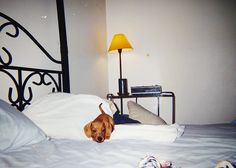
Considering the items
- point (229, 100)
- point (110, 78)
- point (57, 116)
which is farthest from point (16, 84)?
point (229, 100)

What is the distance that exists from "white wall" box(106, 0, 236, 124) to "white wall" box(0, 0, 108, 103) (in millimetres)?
302

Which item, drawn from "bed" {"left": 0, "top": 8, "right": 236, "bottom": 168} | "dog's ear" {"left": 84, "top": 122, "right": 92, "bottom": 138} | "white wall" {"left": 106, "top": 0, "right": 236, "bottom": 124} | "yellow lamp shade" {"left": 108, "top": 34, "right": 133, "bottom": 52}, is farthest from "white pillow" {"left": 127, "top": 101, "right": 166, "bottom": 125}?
"white wall" {"left": 106, "top": 0, "right": 236, "bottom": 124}

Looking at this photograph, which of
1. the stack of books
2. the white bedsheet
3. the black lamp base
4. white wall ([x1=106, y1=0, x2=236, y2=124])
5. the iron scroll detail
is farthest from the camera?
white wall ([x1=106, y1=0, x2=236, y2=124])

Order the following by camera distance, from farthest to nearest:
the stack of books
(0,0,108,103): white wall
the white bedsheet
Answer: the stack of books < (0,0,108,103): white wall < the white bedsheet

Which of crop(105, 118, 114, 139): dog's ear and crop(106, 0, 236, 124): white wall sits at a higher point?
crop(106, 0, 236, 124): white wall

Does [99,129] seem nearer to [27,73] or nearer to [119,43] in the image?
[27,73]

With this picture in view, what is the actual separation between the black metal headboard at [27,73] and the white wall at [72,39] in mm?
44

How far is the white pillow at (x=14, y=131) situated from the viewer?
2.56 feet

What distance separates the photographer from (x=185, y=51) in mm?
2432

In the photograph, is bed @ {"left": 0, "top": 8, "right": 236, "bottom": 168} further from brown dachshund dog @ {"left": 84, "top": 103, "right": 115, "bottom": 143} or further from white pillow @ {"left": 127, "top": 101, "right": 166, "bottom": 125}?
white pillow @ {"left": 127, "top": 101, "right": 166, "bottom": 125}

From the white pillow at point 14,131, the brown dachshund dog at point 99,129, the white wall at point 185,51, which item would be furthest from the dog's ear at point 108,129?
the white wall at point 185,51

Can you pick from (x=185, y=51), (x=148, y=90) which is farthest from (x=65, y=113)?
(x=185, y=51)

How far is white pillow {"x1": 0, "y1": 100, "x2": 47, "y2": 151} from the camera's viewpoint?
2.56 ft

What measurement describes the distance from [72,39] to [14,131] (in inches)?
42.8
